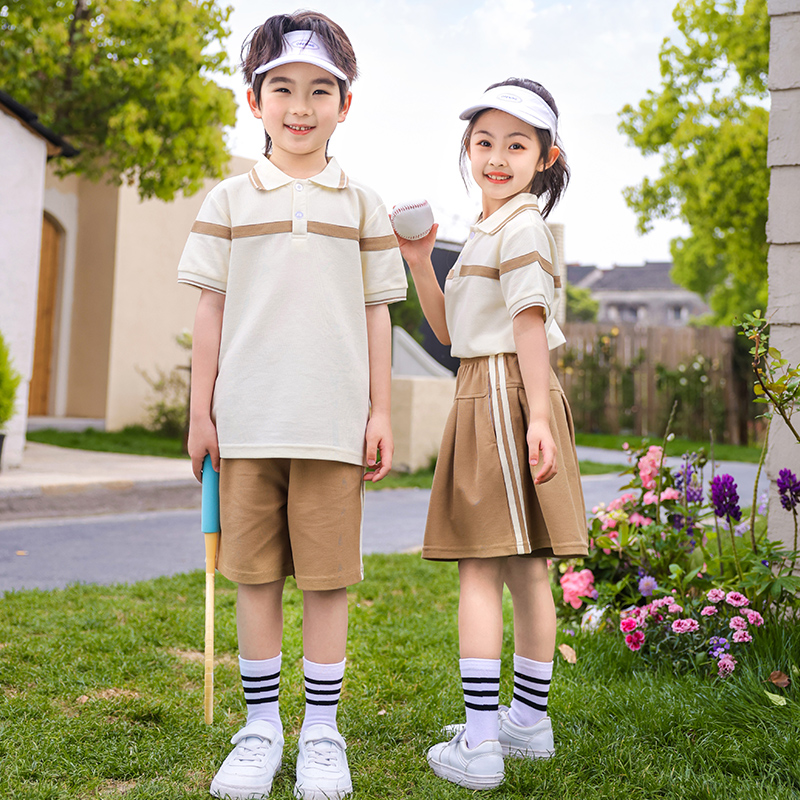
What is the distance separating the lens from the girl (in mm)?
1779

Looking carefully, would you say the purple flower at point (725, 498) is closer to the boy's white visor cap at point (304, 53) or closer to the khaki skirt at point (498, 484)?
the khaki skirt at point (498, 484)

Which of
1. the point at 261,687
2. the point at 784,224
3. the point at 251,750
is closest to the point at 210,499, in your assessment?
the point at 261,687

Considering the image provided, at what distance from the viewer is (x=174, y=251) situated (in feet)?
35.6

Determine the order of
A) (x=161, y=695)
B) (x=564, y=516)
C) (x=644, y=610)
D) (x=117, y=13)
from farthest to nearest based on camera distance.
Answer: (x=117, y=13), (x=644, y=610), (x=161, y=695), (x=564, y=516)

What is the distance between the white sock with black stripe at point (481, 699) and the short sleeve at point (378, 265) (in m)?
0.84

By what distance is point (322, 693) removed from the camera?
179cm

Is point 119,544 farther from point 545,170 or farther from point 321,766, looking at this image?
point 545,170

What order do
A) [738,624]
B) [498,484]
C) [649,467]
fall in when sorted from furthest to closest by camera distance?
[649,467] → [738,624] → [498,484]

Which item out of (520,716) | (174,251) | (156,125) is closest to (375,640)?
(520,716)

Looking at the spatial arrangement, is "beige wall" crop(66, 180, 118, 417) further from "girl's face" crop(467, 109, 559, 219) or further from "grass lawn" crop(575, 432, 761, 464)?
"girl's face" crop(467, 109, 559, 219)

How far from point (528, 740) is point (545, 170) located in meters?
1.37

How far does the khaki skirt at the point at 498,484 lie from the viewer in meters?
1.78

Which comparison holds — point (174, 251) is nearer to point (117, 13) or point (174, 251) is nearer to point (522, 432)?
point (117, 13)

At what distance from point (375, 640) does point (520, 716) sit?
3.52 ft
